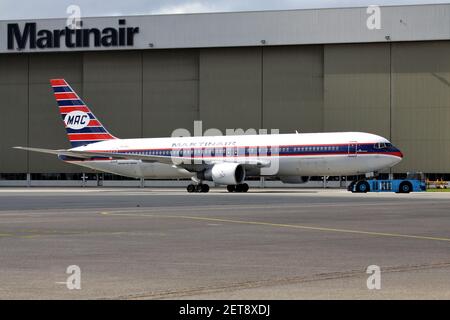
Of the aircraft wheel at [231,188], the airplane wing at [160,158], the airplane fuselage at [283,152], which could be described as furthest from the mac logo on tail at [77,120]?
the aircraft wheel at [231,188]

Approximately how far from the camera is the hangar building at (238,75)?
252 ft

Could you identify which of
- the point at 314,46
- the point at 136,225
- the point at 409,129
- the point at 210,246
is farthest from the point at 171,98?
the point at 210,246

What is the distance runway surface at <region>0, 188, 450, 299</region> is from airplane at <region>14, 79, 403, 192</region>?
2986cm

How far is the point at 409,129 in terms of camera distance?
77.0 m

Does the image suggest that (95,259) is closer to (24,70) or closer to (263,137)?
(263,137)

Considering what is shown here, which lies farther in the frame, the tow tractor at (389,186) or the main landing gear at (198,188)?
the main landing gear at (198,188)

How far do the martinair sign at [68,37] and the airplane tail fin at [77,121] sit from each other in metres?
14.0

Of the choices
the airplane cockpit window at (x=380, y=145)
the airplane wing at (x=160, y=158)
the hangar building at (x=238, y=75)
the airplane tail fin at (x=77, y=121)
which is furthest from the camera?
the hangar building at (x=238, y=75)

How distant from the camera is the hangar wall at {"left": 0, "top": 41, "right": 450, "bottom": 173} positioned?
76.9 meters

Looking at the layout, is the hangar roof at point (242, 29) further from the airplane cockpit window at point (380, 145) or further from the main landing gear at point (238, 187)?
the main landing gear at point (238, 187)

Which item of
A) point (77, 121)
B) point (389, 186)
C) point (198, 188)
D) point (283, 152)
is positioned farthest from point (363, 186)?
point (77, 121)

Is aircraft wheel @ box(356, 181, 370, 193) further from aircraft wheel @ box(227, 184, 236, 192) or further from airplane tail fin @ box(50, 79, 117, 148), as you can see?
airplane tail fin @ box(50, 79, 117, 148)

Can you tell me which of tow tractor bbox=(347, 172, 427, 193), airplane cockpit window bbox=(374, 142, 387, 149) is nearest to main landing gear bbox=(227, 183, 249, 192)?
tow tractor bbox=(347, 172, 427, 193)

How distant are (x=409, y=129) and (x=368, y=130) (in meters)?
3.44
